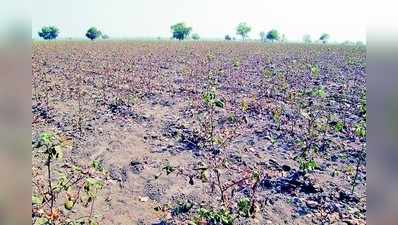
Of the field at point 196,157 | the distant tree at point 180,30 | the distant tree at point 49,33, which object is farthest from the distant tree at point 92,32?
the field at point 196,157

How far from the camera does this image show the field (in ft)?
10.7

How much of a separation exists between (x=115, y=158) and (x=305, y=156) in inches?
Result: 84.1

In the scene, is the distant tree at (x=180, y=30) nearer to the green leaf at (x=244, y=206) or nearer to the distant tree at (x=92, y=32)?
the distant tree at (x=92, y=32)

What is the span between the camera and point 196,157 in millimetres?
4445

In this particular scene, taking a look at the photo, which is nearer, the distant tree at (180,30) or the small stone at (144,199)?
the small stone at (144,199)

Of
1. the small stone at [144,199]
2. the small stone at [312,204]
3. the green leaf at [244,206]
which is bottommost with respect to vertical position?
the small stone at [144,199]

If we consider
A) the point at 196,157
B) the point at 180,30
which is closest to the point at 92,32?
the point at 180,30

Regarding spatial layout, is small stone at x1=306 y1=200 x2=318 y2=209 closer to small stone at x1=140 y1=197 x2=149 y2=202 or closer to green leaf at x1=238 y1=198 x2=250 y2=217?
green leaf at x1=238 y1=198 x2=250 y2=217

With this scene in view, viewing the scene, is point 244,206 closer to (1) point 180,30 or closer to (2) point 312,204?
(2) point 312,204

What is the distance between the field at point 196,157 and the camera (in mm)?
3266

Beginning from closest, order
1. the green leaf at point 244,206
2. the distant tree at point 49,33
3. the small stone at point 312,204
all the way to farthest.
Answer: the green leaf at point 244,206 < the small stone at point 312,204 < the distant tree at point 49,33

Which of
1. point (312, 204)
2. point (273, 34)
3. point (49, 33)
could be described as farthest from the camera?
point (273, 34)

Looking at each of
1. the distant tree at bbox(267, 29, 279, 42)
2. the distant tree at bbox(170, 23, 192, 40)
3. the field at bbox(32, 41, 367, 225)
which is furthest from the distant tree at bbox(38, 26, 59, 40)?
the field at bbox(32, 41, 367, 225)
